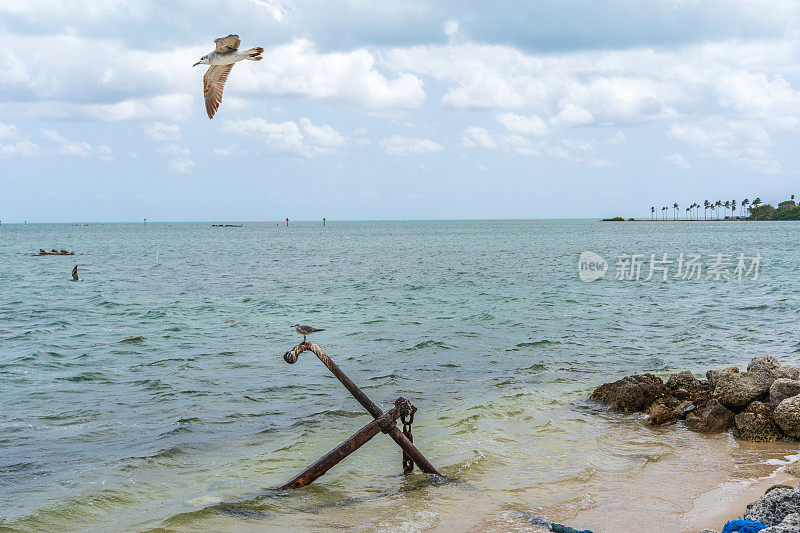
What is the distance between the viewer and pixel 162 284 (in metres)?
37.7

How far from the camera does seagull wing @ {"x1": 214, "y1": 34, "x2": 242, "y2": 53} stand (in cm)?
981

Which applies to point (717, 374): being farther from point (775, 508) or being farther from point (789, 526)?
point (789, 526)

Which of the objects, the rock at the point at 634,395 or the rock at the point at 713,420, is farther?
the rock at the point at 634,395

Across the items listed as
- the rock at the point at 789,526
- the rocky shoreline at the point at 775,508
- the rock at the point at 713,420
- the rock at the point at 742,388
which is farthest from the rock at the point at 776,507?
the rock at the point at 742,388

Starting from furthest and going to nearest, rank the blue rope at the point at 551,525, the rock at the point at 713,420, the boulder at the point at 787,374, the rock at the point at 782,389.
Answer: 1. the boulder at the point at 787,374
2. the rock at the point at 713,420
3. the rock at the point at 782,389
4. the blue rope at the point at 551,525

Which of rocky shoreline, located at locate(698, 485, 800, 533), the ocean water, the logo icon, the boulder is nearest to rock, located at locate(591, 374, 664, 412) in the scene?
the ocean water

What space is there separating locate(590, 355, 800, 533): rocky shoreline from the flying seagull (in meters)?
8.50

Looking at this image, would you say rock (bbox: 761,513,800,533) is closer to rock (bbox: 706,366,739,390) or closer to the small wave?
rock (bbox: 706,366,739,390)

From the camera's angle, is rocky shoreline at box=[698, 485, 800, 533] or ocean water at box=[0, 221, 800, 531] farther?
ocean water at box=[0, 221, 800, 531]

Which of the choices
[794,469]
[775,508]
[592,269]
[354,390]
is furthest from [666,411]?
[592,269]

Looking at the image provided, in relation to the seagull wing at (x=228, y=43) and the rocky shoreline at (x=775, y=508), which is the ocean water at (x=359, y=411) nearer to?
the rocky shoreline at (x=775, y=508)

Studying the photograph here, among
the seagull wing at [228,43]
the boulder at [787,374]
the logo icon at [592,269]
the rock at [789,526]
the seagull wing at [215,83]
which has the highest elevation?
the seagull wing at [228,43]

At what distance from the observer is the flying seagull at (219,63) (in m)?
9.84

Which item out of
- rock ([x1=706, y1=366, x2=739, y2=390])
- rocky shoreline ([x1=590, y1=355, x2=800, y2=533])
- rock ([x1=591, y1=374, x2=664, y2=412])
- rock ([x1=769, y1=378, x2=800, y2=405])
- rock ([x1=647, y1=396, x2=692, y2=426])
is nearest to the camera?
rocky shoreline ([x1=590, y1=355, x2=800, y2=533])
